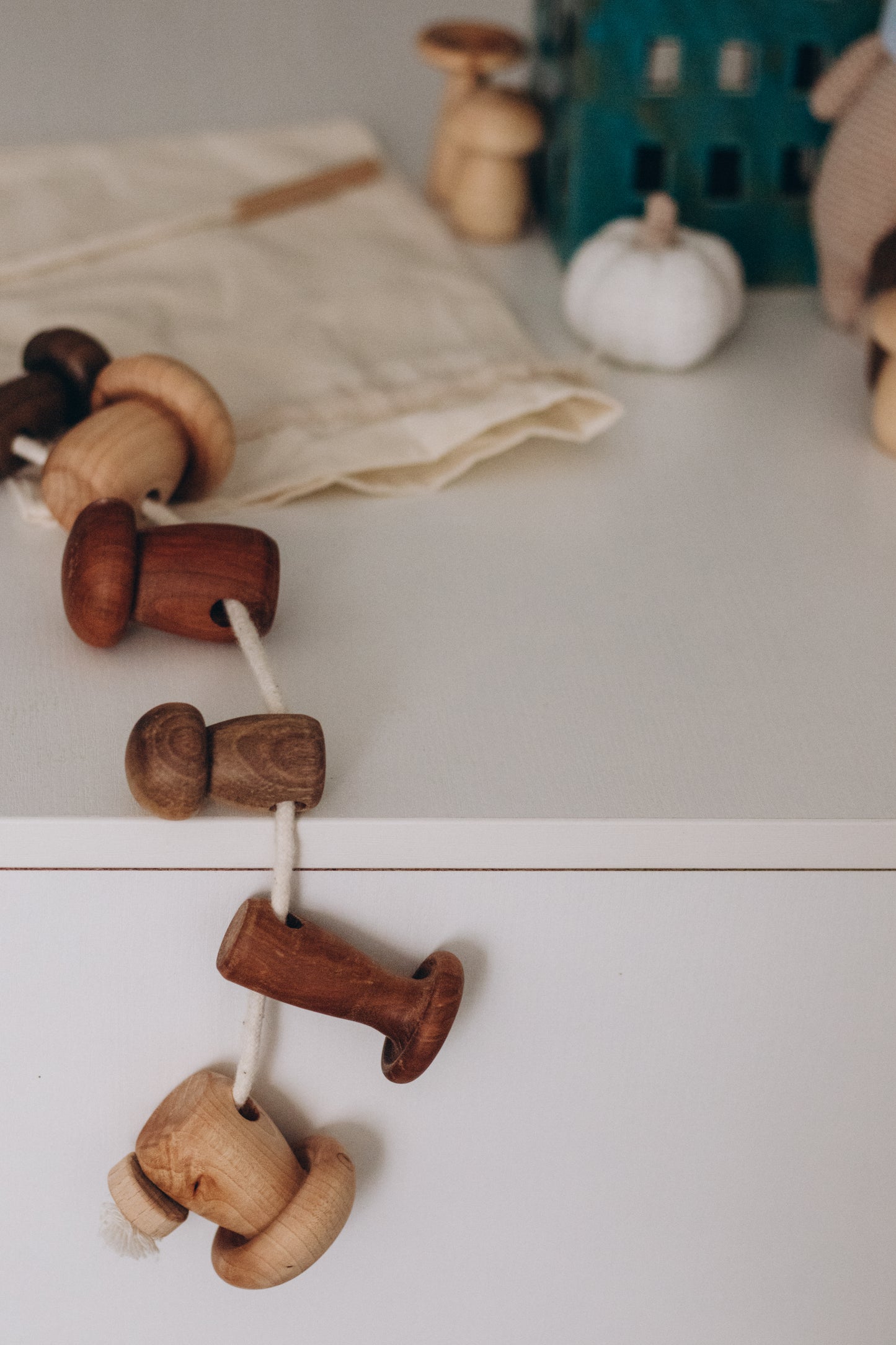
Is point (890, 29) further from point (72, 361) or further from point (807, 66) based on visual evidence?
point (72, 361)

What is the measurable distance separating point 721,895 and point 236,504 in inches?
9.4

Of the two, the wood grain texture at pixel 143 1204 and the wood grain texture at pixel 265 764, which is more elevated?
the wood grain texture at pixel 265 764

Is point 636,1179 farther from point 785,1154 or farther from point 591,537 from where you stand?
point 591,537

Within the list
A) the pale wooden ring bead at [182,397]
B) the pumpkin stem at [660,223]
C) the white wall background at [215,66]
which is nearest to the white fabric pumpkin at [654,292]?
the pumpkin stem at [660,223]

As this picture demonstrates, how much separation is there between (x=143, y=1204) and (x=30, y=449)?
27 centimetres

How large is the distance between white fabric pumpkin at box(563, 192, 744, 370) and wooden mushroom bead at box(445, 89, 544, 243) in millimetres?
130

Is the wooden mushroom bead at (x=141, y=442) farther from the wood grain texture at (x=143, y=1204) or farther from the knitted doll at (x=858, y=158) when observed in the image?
the knitted doll at (x=858, y=158)

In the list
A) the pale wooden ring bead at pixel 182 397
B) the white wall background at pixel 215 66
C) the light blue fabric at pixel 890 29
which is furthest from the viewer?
the white wall background at pixel 215 66

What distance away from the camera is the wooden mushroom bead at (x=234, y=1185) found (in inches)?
14.8

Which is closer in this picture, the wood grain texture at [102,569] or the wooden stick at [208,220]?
the wood grain texture at [102,569]

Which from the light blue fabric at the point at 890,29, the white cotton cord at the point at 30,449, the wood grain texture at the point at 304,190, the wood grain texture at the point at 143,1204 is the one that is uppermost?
the light blue fabric at the point at 890,29

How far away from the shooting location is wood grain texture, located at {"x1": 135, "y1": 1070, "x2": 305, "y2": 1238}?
14.8 inches

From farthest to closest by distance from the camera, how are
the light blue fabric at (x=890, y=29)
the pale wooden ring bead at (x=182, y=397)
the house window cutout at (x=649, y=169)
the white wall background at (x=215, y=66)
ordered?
the white wall background at (x=215, y=66) < the house window cutout at (x=649, y=169) < the light blue fabric at (x=890, y=29) < the pale wooden ring bead at (x=182, y=397)

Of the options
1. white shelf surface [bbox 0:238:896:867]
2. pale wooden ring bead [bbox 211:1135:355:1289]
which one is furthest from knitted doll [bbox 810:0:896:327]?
pale wooden ring bead [bbox 211:1135:355:1289]
